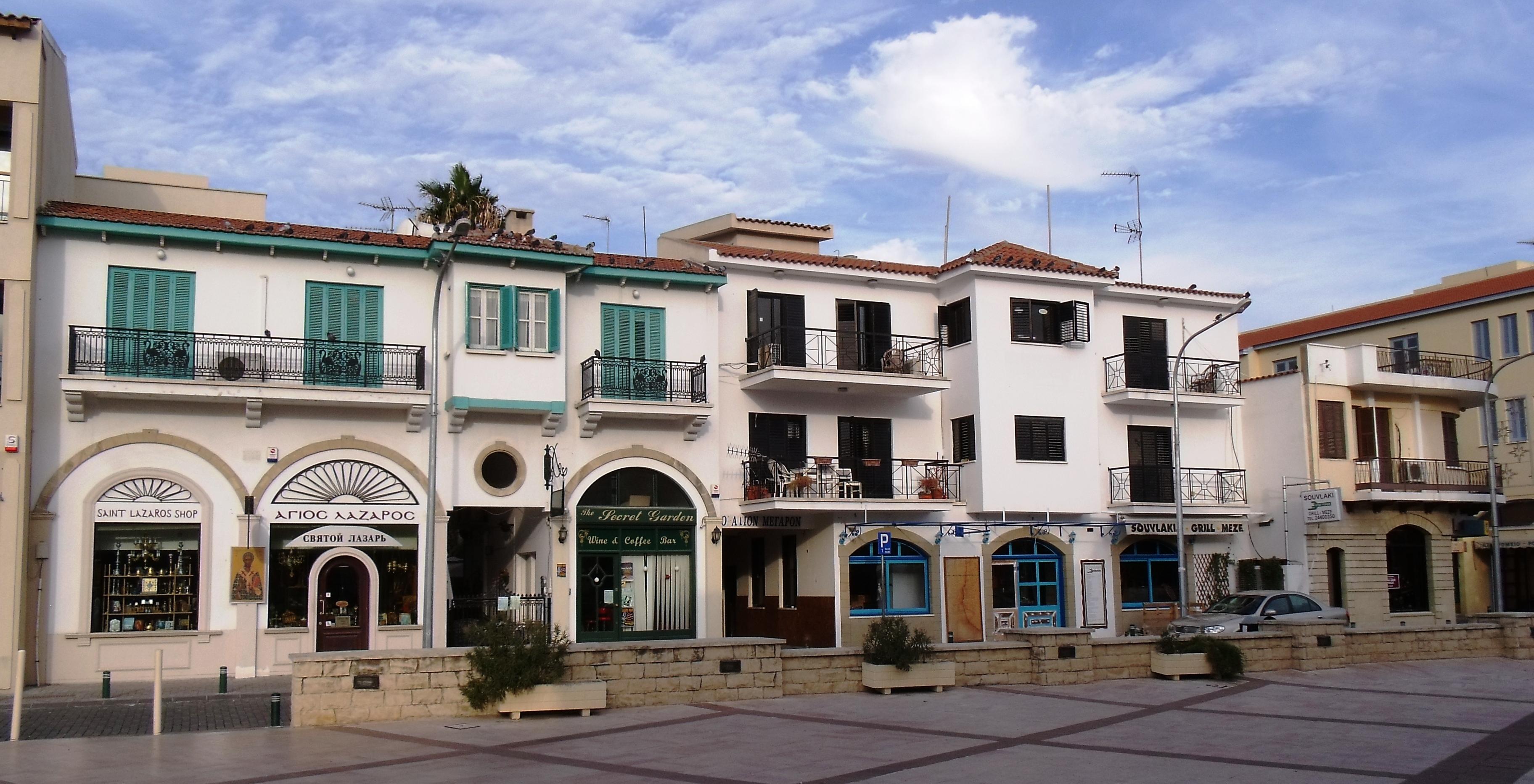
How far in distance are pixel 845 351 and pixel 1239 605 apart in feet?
32.9

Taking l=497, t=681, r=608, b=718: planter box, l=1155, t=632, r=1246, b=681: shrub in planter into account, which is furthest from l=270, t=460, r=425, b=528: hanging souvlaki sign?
l=1155, t=632, r=1246, b=681: shrub in planter

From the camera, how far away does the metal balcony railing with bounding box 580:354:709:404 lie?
2697 cm

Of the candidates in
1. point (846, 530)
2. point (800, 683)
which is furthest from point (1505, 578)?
point (800, 683)

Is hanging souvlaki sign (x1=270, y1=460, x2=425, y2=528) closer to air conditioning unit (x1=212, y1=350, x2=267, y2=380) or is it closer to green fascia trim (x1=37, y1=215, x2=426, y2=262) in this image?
air conditioning unit (x1=212, y1=350, x2=267, y2=380)

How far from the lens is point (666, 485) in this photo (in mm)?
28016

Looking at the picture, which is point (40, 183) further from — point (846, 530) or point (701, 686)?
point (846, 530)

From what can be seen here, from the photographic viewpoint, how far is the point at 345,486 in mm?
25078

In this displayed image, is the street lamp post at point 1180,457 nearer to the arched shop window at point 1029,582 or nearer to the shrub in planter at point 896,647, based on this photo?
the arched shop window at point 1029,582

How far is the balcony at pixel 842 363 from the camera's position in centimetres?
2862

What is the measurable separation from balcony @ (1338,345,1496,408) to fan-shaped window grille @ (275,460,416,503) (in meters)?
23.6

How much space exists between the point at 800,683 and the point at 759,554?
11.8 meters

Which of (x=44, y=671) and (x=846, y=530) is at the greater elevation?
(x=846, y=530)

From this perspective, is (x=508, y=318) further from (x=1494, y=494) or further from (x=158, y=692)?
(x=1494, y=494)

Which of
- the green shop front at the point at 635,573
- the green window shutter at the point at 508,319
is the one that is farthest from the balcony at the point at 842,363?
the green window shutter at the point at 508,319
